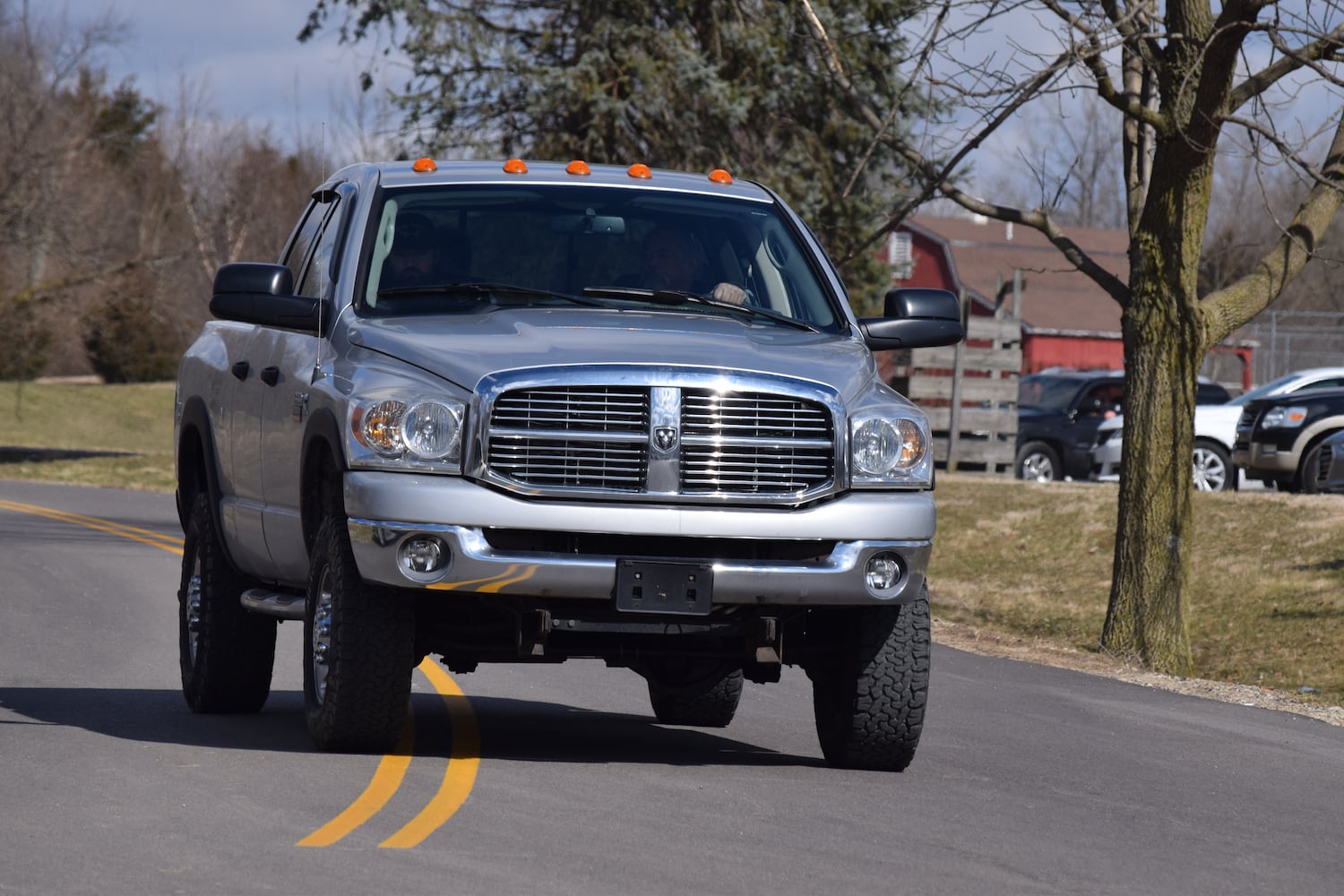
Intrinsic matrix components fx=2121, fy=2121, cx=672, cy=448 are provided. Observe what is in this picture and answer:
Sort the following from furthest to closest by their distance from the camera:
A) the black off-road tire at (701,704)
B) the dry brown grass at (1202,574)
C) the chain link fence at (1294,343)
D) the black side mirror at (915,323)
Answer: the chain link fence at (1294,343) < the dry brown grass at (1202,574) < the black off-road tire at (701,704) < the black side mirror at (915,323)

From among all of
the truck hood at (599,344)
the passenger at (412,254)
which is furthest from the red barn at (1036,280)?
the truck hood at (599,344)

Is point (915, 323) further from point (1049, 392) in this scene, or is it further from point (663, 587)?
point (1049, 392)

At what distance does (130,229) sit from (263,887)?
5630 centimetres

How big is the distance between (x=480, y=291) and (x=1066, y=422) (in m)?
23.3

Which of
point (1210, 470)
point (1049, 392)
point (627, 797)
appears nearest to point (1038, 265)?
point (1049, 392)

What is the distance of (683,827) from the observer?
6902mm

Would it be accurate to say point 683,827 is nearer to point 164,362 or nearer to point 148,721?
point 148,721

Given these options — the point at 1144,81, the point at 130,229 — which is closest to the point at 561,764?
the point at 1144,81

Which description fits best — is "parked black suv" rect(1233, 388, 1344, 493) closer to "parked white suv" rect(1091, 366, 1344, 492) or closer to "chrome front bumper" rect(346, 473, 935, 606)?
"parked white suv" rect(1091, 366, 1344, 492)

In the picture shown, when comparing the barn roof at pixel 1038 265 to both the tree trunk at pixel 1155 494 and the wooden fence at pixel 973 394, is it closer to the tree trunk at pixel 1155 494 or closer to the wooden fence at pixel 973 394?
the wooden fence at pixel 973 394

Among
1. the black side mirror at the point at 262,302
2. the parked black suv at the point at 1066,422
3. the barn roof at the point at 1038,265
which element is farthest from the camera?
the barn roof at the point at 1038,265

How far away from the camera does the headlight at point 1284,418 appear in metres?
23.9

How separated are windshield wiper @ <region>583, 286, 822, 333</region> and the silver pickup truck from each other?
0.05ft

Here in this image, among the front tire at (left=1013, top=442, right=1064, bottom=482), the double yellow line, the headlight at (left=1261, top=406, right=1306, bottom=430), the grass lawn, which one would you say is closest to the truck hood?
the double yellow line
